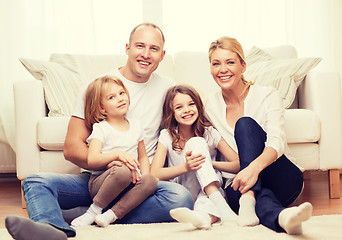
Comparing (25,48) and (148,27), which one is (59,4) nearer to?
(25,48)

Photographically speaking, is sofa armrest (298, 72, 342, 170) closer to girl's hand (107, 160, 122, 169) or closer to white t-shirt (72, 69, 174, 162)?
white t-shirt (72, 69, 174, 162)

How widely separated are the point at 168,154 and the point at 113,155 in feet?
1.06

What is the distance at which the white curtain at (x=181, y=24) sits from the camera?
133 inches

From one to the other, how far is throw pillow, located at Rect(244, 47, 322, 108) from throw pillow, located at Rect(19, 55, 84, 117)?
980 millimetres

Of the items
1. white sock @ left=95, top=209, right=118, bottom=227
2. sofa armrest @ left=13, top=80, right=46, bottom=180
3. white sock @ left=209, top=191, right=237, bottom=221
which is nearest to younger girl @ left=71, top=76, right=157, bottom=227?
white sock @ left=95, top=209, right=118, bottom=227

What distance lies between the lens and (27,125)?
7.76ft

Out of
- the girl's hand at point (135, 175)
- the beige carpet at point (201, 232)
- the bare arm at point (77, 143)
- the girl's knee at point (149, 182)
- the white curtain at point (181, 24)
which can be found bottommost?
the beige carpet at point (201, 232)

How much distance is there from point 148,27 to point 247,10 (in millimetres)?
1615

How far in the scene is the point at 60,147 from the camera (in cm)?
234

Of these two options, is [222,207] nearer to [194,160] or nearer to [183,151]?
[194,160]

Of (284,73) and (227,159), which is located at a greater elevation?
(284,73)

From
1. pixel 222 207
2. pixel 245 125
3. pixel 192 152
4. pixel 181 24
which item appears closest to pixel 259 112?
pixel 245 125

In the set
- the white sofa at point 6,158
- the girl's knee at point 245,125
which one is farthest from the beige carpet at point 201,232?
the white sofa at point 6,158

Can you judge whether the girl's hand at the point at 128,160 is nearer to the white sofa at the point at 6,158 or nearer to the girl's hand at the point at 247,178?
the girl's hand at the point at 247,178
